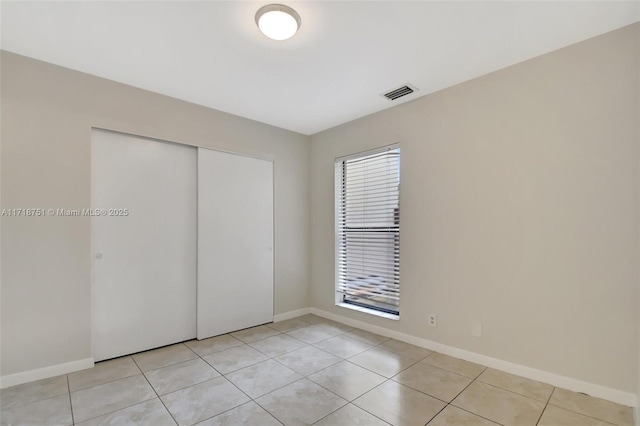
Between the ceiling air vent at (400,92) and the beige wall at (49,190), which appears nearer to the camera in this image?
the beige wall at (49,190)

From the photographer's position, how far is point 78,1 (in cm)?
188

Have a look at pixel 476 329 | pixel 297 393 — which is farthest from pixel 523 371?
pixel 297 393

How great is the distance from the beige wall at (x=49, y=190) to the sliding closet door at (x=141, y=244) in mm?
122

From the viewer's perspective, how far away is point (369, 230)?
3754 mm

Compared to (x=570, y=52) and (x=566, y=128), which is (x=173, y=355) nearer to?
(x=566, y=128)

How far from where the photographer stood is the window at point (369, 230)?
11.4ft

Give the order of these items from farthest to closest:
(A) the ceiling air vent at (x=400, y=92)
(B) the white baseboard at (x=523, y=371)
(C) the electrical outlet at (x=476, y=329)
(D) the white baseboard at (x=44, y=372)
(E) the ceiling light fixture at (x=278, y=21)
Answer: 1. (A) the ceiling air vent at (x=400, y=92)
2. (C) the electrical outlet at (x=476, y=329)
3. (D) the white baseboard at (x=44, y=372)
4. (B) the white baseboard at (x=523, y=371)
5. (E) the ceiling light fixture at (x=278, y=21)

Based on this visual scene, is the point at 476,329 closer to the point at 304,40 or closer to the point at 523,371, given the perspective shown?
the point at 523,371

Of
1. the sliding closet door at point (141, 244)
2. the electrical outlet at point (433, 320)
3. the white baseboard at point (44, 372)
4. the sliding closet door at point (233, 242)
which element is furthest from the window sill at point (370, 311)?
the white baseboard at point (44, 372)

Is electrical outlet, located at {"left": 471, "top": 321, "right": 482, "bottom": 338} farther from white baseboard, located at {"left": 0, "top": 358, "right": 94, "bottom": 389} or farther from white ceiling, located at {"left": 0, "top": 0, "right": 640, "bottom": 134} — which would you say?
white baseboard, located at {"left": 0, "top": 358, "right": 94, "bottom": 389}

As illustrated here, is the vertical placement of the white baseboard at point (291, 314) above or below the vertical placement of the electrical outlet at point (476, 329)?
below

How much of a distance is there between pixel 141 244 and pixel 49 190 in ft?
2.80

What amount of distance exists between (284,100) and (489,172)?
7.09 feet

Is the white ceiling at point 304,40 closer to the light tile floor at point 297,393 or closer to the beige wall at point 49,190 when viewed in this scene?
the beige wall at point 49,190
